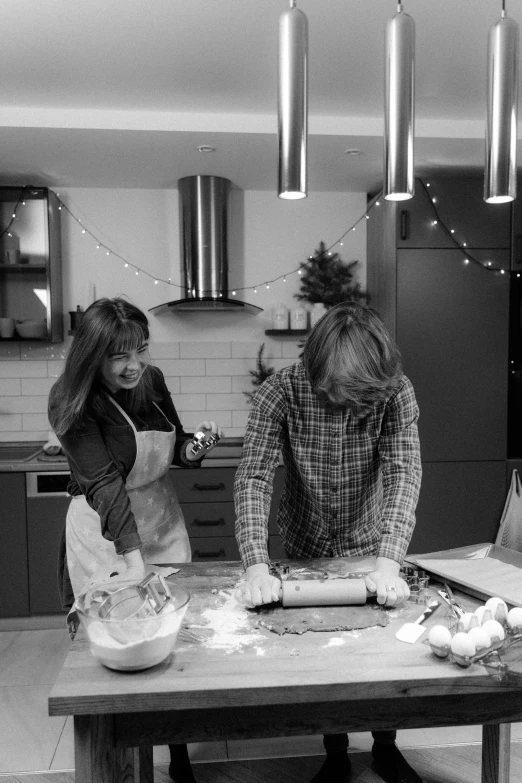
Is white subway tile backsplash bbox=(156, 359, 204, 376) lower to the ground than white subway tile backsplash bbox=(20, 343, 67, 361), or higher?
lower

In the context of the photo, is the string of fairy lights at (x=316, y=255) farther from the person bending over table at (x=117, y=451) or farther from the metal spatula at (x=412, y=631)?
the metal spatula at (x=412, y=631)

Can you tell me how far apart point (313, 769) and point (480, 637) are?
4.35ft

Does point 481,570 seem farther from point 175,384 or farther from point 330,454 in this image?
point 175,384

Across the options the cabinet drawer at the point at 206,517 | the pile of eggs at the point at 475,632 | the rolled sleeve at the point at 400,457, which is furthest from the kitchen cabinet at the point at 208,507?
the pile of eggs at the point at 475,632

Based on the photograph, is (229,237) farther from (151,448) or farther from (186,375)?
(151,448)

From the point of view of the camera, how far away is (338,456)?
176 centimetres

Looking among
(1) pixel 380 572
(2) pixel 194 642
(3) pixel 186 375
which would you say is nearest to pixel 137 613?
(2) pixel 194 642

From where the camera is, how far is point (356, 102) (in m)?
2.91

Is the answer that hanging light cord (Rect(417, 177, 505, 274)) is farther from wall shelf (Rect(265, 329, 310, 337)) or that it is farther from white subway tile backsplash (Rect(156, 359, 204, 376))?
white subway tile backsplash (Rect(156, 359, 204, 376))

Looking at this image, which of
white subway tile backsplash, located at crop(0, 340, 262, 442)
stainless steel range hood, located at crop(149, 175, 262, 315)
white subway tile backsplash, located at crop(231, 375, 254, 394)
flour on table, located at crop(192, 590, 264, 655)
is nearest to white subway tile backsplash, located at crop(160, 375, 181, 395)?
white subway tile backsplash, located at crop(0, 340, 262, 442)

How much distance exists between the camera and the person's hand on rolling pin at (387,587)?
4.46ft

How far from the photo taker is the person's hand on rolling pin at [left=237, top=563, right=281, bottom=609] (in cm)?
135

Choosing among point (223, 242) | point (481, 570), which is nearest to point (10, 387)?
point (223, 242)

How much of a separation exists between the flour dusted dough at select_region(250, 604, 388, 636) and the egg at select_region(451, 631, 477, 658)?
20 centimetres
